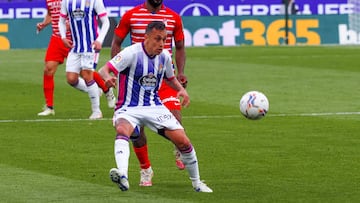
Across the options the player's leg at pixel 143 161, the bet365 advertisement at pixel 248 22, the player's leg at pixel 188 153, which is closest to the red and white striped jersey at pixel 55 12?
the player's leg at pixel 143 161

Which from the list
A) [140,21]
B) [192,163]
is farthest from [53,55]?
[192,163]

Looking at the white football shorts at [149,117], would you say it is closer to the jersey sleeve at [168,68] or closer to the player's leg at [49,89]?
the jersey sleeve at [168,68]

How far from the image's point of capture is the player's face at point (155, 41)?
1097 centimetres

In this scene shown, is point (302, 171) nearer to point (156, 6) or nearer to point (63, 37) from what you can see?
point (156, 6)

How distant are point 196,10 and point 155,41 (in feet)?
93.3

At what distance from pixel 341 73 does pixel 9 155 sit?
48.1 feet

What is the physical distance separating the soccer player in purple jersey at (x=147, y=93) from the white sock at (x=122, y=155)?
0.09 m

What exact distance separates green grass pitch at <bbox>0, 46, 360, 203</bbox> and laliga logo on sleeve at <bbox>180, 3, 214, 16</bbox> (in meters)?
11.4

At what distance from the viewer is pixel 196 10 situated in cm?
3934

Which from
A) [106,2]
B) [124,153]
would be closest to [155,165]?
[124,153]

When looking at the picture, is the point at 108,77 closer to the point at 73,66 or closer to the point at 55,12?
the point at 73,66

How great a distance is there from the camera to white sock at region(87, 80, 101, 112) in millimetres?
18766

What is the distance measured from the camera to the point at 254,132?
16.5 meters

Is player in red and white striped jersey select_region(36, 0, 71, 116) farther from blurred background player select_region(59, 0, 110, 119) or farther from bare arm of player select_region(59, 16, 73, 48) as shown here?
bare arm of player select_region(59, 16, 73, 48)
